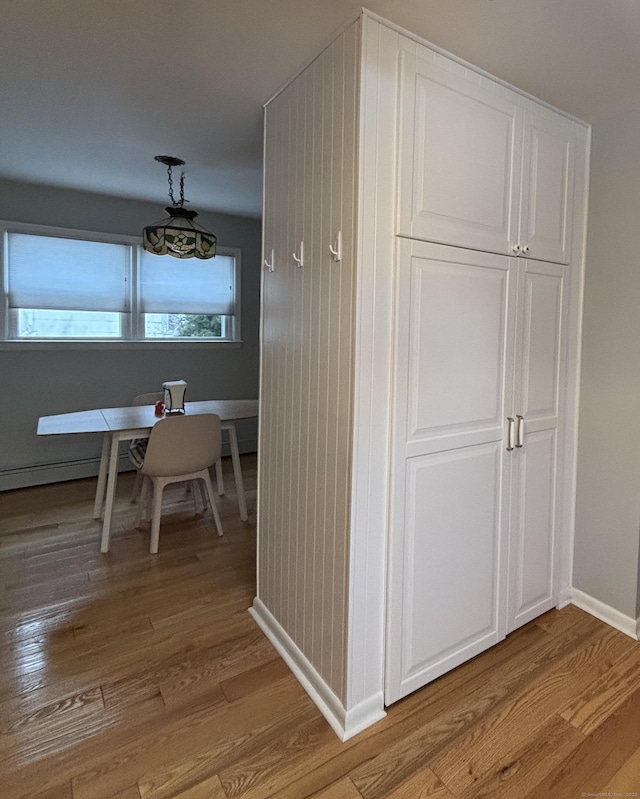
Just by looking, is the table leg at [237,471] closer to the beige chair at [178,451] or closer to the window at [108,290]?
the beige chair at [178,451]

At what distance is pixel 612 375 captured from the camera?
6.73ft

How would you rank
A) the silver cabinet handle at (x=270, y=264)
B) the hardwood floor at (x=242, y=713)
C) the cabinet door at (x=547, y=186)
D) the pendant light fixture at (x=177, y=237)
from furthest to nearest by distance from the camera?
the pendant light fixture at (x=177, y=237), the silver cabinet handle at (x=270, y=264), the cabinet door at (x=547, y=186), the hardwood floor at (x=242, y=713)

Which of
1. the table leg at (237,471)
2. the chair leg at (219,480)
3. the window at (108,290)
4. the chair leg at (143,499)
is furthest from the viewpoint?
the window at (108,290)

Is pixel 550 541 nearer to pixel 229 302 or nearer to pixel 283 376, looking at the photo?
pixel 283 376

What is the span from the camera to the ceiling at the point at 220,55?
139cm

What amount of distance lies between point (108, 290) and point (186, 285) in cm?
69

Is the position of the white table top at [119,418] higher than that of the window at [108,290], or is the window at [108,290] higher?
the window at [108,290]

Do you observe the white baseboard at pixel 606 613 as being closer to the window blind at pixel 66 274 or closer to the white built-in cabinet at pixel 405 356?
the white built-in cabinet at pixel 405 356

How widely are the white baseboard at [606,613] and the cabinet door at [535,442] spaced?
195 mm

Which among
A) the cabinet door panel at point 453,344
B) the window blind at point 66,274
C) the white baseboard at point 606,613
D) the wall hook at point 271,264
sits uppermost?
the window blind at point 66,274

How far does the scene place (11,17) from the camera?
152 centimetres

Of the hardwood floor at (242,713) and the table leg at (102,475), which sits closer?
the hardwood floor at (242,713)

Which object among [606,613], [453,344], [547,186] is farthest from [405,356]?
[606,613]

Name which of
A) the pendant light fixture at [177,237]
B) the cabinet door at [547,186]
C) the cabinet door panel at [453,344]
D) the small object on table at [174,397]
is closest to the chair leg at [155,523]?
the small object on table at [174,397]
